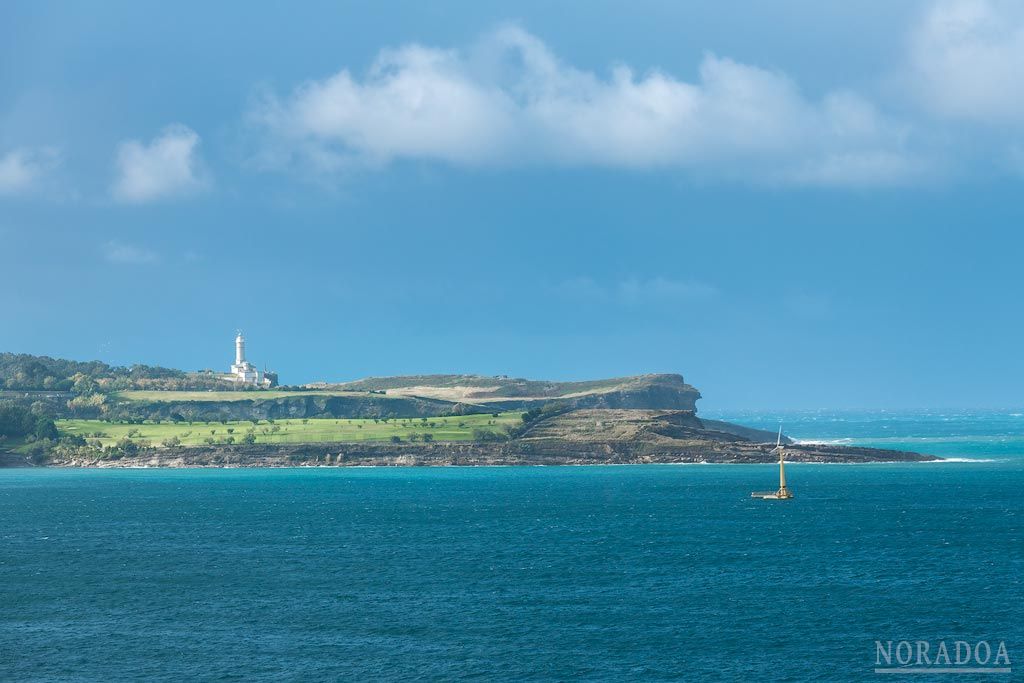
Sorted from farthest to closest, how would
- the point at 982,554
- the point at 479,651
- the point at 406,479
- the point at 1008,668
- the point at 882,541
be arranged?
the point at 406,479 < the point at 882,541 < the point at 982,554 < the point at 479,651 < the point at 1008,668

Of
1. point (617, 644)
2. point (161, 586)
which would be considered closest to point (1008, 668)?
point (617, 644)

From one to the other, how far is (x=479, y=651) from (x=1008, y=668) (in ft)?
82.8

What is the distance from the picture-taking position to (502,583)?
84.5 meters

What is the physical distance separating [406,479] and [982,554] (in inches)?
3749

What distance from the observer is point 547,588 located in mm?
82562

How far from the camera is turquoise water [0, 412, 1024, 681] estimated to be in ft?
211

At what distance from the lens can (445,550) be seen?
328 ft

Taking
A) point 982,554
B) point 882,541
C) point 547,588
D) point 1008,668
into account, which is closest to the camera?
point 1008,668

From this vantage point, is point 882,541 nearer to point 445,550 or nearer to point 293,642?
point 445,550

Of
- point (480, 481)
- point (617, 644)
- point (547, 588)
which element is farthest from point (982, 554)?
point (480, 481)

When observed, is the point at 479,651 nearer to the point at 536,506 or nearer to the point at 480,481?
the point at 536,506

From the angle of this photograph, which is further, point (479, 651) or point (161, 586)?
point (161, 586)

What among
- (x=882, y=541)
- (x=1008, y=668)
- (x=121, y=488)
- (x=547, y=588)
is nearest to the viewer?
(x=1008, y=668)

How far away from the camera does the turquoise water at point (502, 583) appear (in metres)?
64.4
